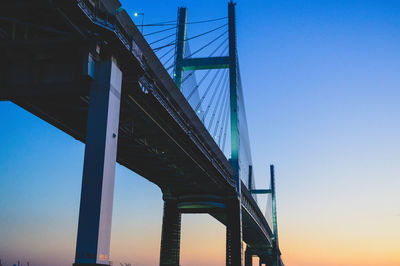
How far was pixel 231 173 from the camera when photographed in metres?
39.3

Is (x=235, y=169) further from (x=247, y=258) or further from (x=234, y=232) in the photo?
(x=247, y=258)

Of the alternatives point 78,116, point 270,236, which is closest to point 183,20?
point 78,116

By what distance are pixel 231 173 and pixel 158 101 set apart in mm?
20766

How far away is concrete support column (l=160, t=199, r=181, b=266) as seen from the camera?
41719 mm

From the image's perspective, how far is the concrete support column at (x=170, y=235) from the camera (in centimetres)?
4172

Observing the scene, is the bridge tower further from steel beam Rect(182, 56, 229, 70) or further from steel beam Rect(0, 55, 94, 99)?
steel beam Rect(0, 55, 94, 99)

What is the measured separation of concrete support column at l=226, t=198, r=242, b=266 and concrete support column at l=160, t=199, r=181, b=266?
5190 mm

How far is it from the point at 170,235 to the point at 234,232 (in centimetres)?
664

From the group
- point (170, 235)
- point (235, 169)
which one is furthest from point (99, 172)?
point (170, 235)

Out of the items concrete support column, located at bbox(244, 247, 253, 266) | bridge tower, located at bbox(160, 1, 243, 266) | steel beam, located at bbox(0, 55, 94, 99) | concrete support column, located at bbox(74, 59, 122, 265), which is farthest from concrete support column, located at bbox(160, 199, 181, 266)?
concrete support column, located at bbox(244, 247, 253, 266)

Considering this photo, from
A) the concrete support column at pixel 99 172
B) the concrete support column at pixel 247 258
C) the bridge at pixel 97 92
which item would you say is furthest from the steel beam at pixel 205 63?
the concrete support column at pixel 247 258

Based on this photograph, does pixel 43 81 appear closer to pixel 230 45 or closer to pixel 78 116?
pixel 78 116

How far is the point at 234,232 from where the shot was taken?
39938 mm

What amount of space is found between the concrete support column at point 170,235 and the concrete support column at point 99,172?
3102 centimetres
